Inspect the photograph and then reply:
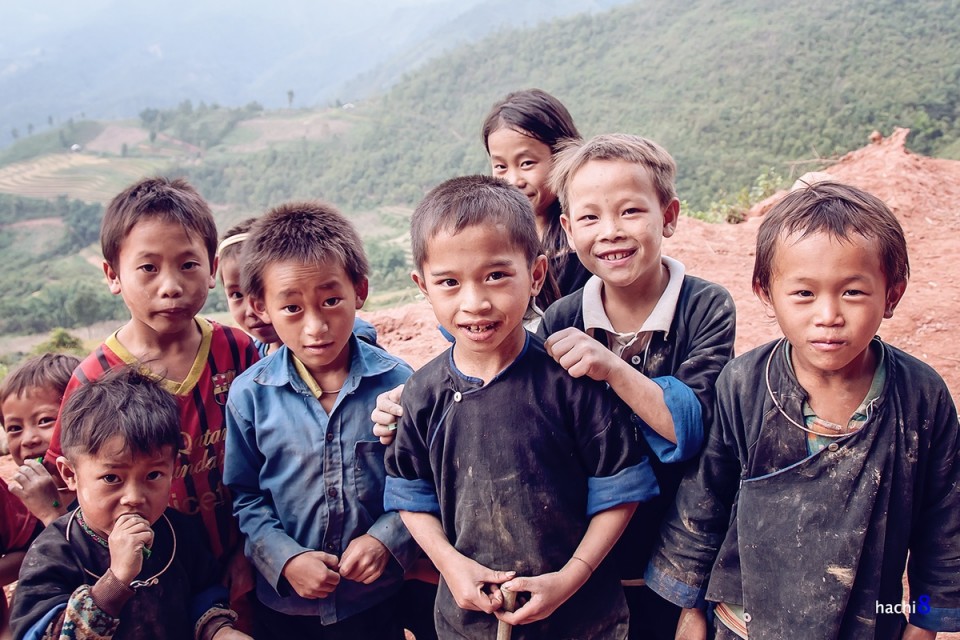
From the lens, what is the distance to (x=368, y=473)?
203 centimetres

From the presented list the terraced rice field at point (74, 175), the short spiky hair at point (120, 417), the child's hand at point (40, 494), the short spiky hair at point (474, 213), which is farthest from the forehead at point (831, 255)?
the terraced rice field at point (74, 175)

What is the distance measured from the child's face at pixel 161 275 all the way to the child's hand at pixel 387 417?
75 cm

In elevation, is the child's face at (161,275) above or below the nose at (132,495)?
above

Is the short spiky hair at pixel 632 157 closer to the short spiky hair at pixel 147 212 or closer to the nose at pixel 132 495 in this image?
the short spiky hair at pixel 147 212

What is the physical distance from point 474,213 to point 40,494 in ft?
5.16

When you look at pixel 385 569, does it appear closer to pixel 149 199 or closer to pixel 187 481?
pixel 187 481

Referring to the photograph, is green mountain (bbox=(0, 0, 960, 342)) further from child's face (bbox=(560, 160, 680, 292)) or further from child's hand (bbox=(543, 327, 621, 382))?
child's hand (bbox=(543, 327, 621, 382))

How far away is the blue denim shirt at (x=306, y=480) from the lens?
2.02 meters

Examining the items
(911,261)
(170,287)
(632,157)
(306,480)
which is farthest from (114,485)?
(911,261)

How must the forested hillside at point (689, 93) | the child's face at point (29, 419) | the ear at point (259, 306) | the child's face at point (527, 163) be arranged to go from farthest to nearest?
1. the forested hillside at point (689, 93)
2. the child's face at point (527, 163)
3. the child's face at point (29, 419)
4. the ear at point (259, 306)

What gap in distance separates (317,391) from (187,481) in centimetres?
52

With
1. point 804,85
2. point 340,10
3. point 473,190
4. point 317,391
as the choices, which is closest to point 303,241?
point 317,391

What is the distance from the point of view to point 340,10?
13050cm

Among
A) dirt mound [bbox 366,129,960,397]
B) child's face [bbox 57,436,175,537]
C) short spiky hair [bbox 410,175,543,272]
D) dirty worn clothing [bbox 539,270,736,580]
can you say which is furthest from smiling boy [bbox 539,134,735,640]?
dirt mound [bbox 366,129,960,397]
